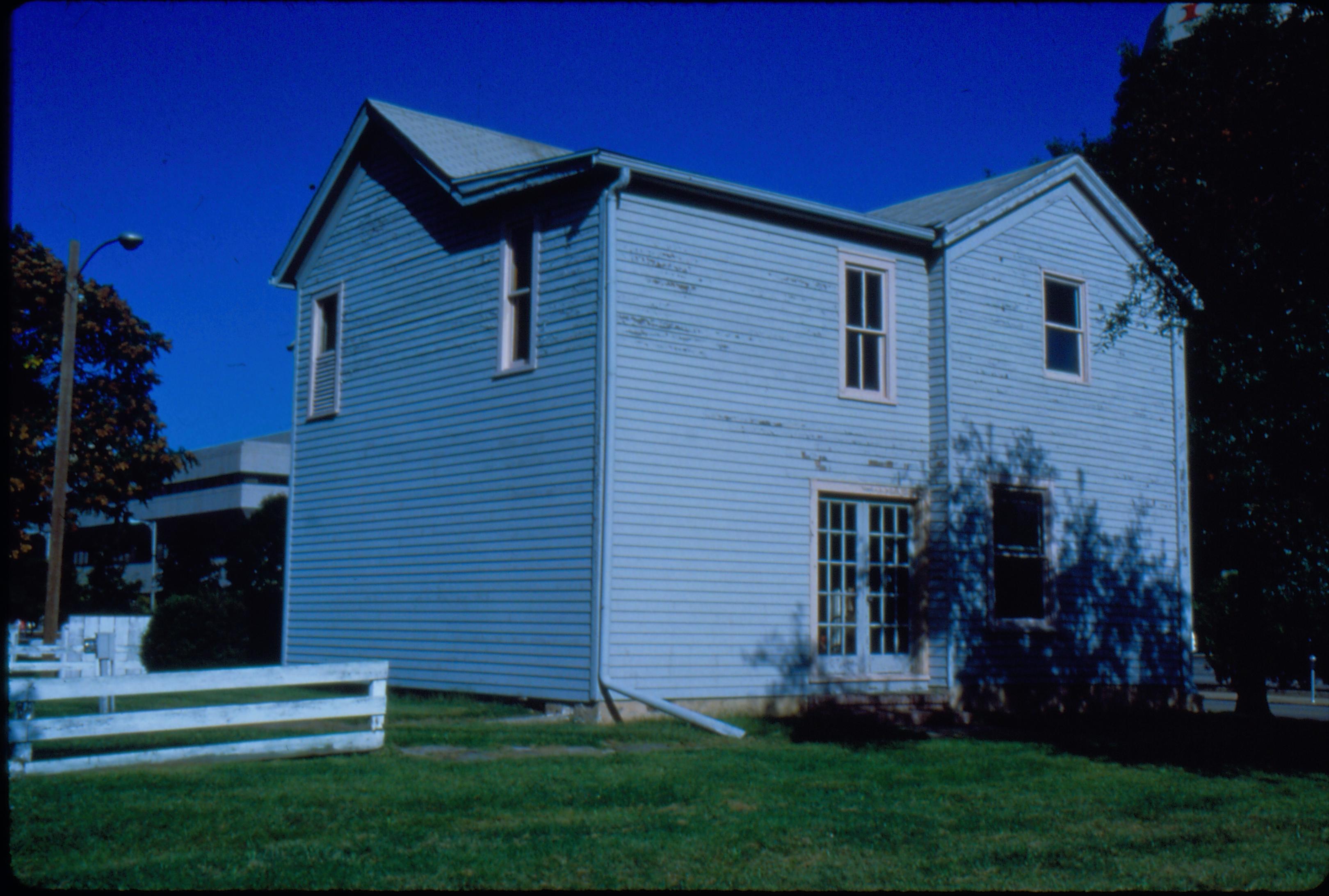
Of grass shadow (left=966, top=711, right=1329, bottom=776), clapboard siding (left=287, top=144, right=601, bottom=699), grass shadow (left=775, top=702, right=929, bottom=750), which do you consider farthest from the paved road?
clapboard siding (left=287, top=144, right=601, bottom=699)

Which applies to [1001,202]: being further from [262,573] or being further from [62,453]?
[262,573]

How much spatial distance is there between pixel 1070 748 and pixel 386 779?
7.22m

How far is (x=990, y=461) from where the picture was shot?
16.9m

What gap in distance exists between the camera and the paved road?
21.0 metres

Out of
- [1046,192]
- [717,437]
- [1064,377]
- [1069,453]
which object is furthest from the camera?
[1046,192]

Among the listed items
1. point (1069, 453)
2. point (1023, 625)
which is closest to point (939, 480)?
point (1023, 625)

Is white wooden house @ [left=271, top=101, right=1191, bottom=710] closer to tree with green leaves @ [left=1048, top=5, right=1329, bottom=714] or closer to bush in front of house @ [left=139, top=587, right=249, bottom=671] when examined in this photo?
tree with green leaves @ [left=1048, top=5, right=1329, bottom=714]

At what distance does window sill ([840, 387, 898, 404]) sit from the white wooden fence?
764 cm

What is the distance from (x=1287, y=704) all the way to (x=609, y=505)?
1833 cm

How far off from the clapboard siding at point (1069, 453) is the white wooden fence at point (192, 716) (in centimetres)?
863

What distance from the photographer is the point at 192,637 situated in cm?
2239

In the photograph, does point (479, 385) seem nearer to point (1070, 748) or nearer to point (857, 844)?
point (1070, 748)

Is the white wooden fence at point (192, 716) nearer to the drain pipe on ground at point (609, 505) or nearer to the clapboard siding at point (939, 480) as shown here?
the drain pipe on ground at point (609, 505)

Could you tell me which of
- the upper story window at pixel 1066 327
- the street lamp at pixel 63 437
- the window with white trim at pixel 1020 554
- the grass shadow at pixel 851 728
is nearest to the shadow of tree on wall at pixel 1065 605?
the window with white trim at pixel 1020 554
